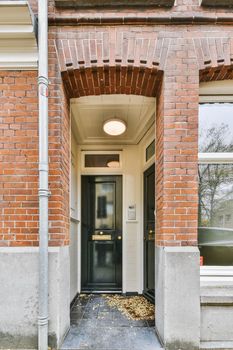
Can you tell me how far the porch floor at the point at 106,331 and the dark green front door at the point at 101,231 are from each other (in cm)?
83

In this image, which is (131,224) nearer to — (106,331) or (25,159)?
(106,331)

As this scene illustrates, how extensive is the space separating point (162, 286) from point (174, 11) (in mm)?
2978

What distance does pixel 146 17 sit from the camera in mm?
2891

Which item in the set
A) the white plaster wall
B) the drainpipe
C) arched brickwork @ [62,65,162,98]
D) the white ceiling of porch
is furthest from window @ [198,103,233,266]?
the drainpipe

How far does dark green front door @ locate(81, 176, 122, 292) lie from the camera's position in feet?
15.7

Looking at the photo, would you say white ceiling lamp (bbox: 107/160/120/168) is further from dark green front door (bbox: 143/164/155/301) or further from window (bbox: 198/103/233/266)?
window (bbox: 198/103/233/266)

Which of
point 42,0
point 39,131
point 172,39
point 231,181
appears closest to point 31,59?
point 42,0

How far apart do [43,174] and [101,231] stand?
7.67 ft

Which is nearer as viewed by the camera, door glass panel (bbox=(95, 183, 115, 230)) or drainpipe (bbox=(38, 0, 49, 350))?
drainpipe (bbox=(38, 0, 49, 350))

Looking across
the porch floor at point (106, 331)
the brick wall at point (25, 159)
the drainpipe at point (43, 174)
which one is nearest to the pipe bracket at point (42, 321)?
the drainpipe at point (43, 174)

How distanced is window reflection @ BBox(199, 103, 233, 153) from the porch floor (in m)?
2.25

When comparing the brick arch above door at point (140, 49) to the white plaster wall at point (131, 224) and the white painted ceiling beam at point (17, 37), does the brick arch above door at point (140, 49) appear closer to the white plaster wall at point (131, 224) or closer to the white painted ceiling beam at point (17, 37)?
the white painted ceiling beam at point (17, 37)

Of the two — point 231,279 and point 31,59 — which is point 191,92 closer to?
point 31,59

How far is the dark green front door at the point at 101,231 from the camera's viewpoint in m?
4.78
